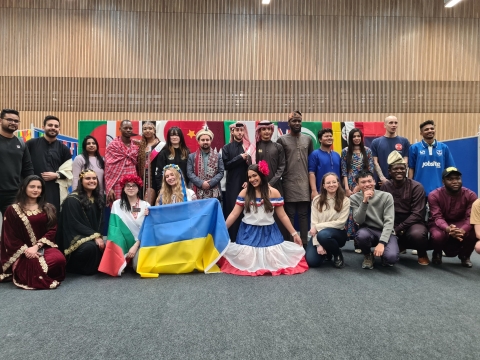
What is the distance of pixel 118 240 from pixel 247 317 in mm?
1584

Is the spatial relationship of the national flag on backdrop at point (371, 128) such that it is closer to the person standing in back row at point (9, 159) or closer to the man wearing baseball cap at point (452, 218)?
the man wearing baseball cap at point (452, 218)

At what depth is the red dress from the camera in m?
2.78

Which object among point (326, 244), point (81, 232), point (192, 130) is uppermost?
point (192, 130)

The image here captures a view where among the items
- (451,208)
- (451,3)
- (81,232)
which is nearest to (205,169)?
(81,232)

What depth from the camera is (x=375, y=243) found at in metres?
3.37

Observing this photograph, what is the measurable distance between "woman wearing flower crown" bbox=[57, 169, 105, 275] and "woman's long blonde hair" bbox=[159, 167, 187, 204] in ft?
2.10

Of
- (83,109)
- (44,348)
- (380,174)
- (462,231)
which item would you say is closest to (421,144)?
(380,174)

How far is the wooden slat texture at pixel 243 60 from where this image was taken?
27.9 ft

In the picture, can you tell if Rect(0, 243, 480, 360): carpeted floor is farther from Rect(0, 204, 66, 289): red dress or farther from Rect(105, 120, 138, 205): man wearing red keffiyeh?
Rect(105, 120, 138, 205): man wearing red keffiyeh

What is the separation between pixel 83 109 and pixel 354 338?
8496mm

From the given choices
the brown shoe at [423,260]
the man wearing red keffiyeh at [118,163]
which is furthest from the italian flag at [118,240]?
the brown shoe at [423,260]

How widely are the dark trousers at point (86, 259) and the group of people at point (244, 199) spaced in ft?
0.04

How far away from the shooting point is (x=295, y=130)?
13.5 ft

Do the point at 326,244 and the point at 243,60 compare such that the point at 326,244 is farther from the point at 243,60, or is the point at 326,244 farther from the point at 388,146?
the point at 243,60
